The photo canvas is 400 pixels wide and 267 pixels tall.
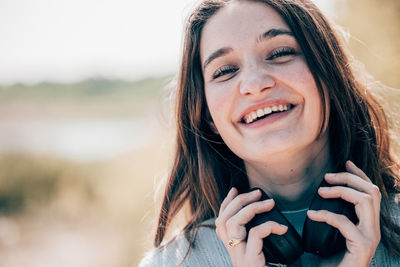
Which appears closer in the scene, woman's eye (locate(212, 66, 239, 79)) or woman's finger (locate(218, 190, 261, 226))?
woman's finger (locate(218, 190, 261, 226))

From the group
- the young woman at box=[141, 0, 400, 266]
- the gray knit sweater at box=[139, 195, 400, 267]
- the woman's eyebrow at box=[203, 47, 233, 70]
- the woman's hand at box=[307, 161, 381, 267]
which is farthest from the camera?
the gray knit sweater at box=[139, 195, 400, 267]

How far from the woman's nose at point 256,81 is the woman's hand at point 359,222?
51 centimetres

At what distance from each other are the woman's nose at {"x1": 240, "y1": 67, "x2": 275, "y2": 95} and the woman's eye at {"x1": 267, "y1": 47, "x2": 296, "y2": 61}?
103mm

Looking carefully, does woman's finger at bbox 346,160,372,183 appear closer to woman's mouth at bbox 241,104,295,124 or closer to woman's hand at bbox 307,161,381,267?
woman's hand at bbox 307,161,381,267

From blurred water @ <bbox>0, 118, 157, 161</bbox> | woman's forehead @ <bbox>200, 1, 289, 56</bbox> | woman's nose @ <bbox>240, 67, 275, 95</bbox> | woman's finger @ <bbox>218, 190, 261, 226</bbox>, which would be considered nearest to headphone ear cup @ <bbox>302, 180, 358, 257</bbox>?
woman's finger @ <bbox>218, 190, 261, 226</bbox>

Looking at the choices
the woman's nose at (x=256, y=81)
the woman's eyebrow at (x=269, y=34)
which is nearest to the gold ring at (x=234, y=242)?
the woman's nose at (x=256, y=81)

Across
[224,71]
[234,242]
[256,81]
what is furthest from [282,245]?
[224,71]

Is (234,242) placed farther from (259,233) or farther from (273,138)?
(273,138)

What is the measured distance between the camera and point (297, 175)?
1.99m

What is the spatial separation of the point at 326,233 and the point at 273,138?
1.56 ft

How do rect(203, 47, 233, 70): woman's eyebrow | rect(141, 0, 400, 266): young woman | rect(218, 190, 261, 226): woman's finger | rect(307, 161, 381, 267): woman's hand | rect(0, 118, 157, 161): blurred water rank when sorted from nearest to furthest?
1. rect(307, 161, 381, 267): woman's hand
2. rect(141, 0, 400, 266): young woman
3. rect(218, 190, 261, 226): woman's finger
4. rect(203, 47, 233, 70): woman's eyebrow
5. rect(0, 118, 157, 161): blurred water

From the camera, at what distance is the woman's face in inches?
68.3

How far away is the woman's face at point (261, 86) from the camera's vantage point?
174cm

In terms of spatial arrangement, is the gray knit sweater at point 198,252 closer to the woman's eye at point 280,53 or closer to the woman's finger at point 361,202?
the woman's finger at point 361,202
